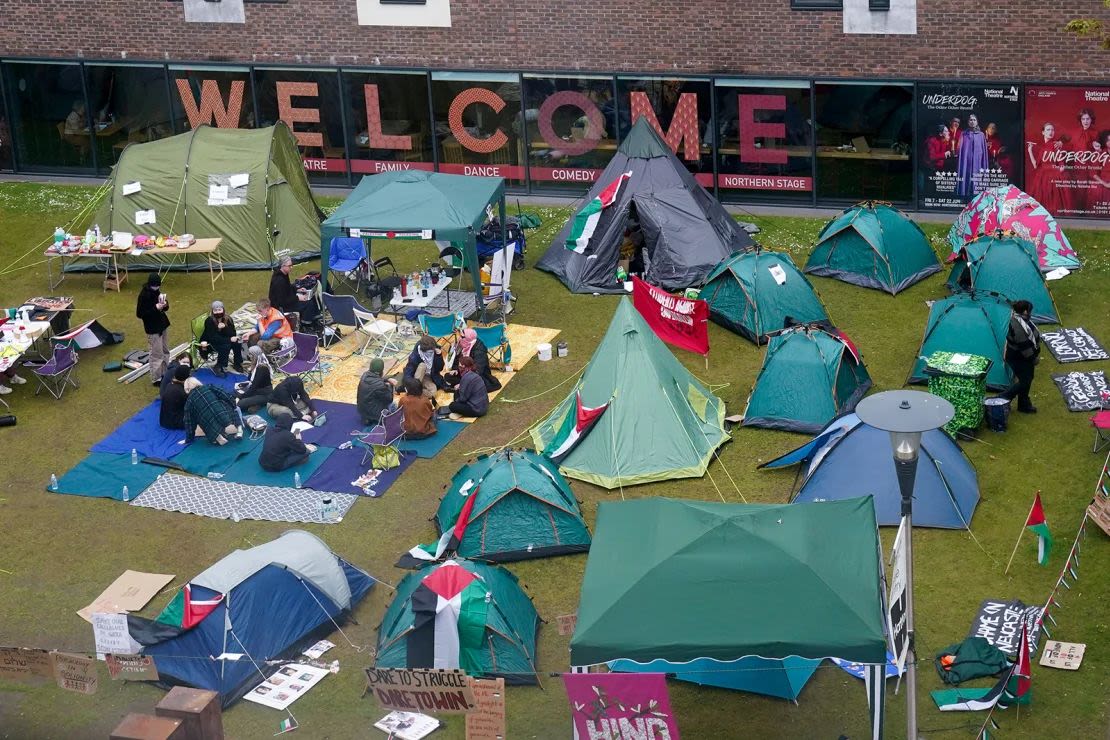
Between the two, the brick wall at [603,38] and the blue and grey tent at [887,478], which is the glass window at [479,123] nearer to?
the brick wall at [603,38]

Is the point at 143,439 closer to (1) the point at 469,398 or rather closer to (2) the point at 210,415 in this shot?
(2) the point at 210,415

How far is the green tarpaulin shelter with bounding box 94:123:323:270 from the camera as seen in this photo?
2514 centimetres

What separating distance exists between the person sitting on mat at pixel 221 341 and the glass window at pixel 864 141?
436 inches

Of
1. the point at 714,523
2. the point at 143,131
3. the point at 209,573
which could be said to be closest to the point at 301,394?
the point at 209,573

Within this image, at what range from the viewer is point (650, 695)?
12.2 m

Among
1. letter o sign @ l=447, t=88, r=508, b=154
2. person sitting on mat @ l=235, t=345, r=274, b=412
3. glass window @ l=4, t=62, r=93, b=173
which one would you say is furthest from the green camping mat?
glass window @ l=4, t=62, r=93, b=173

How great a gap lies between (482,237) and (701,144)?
5.08 meters

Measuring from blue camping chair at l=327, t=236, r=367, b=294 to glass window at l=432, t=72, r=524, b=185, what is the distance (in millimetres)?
4627

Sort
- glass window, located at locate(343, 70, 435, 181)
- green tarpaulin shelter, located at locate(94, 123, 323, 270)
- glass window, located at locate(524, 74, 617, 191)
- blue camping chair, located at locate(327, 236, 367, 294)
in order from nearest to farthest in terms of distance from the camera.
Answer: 1. blue camping chair, located at locate(327, 236, 367, 294)
2. green tarpaulin shelter, located at locate(94, 123, 323, 270)
3. glass window, located at locate(524, 74, 617, 191)
4. glass window, located at locate(343, 70, 435, 181)

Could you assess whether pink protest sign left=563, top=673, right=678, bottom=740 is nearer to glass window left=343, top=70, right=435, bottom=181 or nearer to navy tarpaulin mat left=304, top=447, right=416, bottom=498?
navy tarpaulin mat left=304, top=447, right=416, bottom=498

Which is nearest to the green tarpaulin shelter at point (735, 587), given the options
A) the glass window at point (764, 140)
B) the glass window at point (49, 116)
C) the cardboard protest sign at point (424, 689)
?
the cardboard protest sign at point (424, 689)

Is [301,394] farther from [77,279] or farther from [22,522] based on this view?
[77,279]

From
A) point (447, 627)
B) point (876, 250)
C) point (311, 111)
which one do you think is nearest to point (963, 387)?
point (876, 250)

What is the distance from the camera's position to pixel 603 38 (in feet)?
87.2
